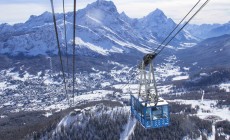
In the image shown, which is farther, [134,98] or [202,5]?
[134,98]

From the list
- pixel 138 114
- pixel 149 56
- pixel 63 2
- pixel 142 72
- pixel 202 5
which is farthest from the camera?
pixel 138 114

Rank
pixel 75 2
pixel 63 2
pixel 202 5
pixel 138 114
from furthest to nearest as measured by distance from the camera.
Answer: pixel 138 114, pixel 202 5, pixel 63 2, pixel 75 2

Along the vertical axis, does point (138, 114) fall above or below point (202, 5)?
below

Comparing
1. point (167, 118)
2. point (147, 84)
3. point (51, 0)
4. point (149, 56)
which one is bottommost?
point (167, 118)

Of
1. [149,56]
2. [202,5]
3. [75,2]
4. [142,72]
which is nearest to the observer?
[75,2]

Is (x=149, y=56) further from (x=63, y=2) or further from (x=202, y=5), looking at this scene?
(x=63, y=2)

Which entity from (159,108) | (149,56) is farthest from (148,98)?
(149,56)

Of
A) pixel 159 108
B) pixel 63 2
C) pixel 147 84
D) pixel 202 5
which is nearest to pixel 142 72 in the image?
pixel 147 84

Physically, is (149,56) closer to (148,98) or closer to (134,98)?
(148,98)

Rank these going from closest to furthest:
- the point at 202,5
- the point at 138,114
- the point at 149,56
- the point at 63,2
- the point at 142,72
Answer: the point at 63,2 → the point at 202,5 → the point at 149,56 → the point at 142,72 → the point at 138,114
